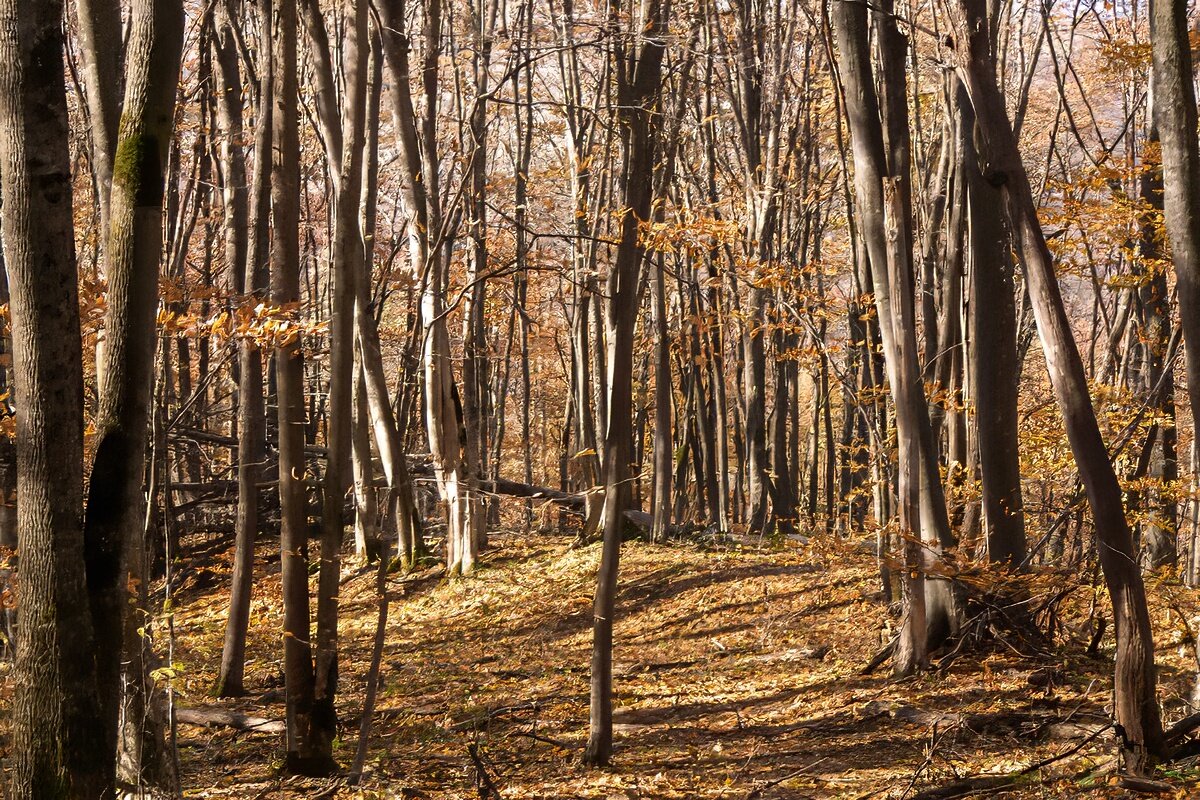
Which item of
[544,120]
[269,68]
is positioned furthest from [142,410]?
[544,120]

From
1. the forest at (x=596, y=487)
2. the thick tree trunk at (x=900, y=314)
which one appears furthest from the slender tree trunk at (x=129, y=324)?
the thick tree trunk at (x=900, y=314)

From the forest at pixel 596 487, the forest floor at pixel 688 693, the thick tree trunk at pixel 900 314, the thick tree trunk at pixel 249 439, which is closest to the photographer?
the forest at pixel 596 487

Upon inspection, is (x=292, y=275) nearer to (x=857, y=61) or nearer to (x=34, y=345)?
(x=34, y=345)

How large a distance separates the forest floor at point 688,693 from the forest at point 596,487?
5 cm

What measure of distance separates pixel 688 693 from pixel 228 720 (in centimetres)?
407

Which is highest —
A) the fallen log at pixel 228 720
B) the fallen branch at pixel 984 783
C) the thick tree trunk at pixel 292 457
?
the thick tree trunk at pixel 292 457

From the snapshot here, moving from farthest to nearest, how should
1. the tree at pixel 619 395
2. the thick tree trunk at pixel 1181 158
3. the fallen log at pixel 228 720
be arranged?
1. the fallen log at pixel 228 720
2. the tree at pixel 619 395
3. the thick tree trunk at pixel 1181 158

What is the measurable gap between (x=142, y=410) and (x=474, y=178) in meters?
11.8

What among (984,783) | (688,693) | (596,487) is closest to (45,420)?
(984,783)

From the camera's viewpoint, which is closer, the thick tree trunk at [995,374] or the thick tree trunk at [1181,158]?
the thick tree trunk at [1181,158]

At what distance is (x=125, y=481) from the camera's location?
4793 millimetres

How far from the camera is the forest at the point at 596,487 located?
4770mm

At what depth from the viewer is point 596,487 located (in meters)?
9.12

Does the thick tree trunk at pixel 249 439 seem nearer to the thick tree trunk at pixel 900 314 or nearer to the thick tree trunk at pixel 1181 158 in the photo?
the thick tree trunk at pixel 900 314
